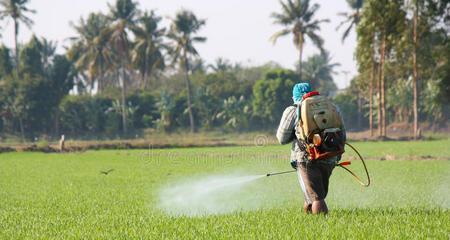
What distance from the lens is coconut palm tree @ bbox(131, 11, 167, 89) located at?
66.1 metres

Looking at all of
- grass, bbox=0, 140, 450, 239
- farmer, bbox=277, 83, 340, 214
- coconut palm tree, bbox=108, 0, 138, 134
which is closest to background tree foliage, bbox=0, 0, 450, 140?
coconut palm tree, bbox=108, 0, 138, 134

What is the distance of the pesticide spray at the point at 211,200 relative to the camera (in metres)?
10.1

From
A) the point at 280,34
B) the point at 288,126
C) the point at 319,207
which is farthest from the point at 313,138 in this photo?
the point at 280,34

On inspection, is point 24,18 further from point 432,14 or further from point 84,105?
point 432,14

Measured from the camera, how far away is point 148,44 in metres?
66.1

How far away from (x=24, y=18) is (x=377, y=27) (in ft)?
123

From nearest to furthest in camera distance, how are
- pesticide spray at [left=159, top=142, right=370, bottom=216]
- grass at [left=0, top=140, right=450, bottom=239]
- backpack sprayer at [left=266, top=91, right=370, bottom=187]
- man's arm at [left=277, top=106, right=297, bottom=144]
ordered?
grass at [left=0, top=140, right=450, bottom=239], backpack sprayer at [left=266, top=91, right=370, bottom=187], man's arm at [left=277, top=106, right=297, bottom=144], pesticide spray at [left=159, top=142, right=370, bottom=216]

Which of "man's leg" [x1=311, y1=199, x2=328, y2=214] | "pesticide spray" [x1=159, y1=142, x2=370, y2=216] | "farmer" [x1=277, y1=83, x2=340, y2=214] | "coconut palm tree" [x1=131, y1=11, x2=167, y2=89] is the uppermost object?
"coconut palm tree" [x1=131, y1=11, x2=167, y2=89]

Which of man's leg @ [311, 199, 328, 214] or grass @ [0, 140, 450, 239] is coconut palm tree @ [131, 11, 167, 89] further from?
man's leg @ [311, 199, 328, 214]

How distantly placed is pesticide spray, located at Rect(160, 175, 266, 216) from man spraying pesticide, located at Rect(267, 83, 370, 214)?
45.5 inches

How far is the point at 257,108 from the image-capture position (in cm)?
6519

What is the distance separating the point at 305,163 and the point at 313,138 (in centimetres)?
57

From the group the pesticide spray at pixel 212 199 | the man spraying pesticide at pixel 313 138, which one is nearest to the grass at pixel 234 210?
the pesticide spray at pixel 212 199

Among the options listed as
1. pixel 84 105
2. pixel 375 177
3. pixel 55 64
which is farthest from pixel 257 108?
pixel 375 177
